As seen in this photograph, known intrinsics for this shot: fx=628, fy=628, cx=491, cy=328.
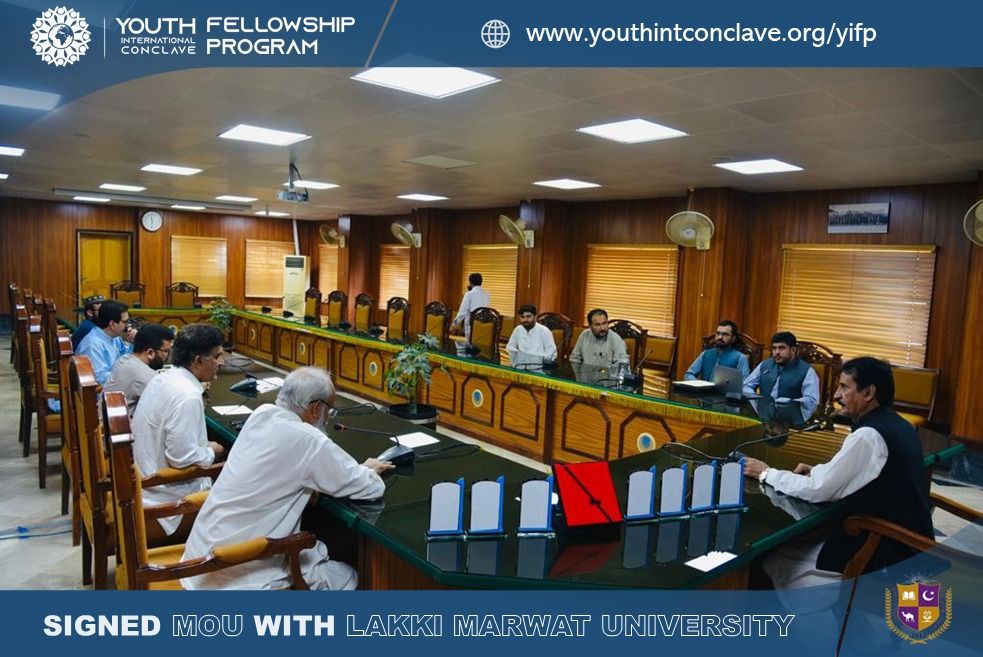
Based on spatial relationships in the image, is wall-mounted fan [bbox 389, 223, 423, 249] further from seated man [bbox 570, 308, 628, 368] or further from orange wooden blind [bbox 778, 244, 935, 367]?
orange wooden blind [bbox 778, 244, 935, 367]

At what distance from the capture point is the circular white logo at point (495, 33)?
2668 mm

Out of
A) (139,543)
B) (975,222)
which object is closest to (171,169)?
(139,543)

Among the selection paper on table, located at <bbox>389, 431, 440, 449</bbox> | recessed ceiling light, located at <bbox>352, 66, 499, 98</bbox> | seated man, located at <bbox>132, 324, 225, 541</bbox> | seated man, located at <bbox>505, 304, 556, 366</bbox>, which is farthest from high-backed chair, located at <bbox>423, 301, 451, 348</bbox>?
seated man, located at <bbox>132, 324, 225, 541</bbox>

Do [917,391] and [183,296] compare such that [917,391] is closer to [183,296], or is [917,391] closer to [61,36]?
[61,36]

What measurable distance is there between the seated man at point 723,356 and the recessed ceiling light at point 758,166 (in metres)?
1.50

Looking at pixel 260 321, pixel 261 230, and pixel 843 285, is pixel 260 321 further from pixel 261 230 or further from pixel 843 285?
pixel 843 285

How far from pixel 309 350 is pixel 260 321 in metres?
1.74

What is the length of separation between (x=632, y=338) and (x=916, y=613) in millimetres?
4023

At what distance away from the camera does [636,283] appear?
8.27 metres

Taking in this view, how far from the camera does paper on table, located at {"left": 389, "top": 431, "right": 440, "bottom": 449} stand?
2534 millimetres

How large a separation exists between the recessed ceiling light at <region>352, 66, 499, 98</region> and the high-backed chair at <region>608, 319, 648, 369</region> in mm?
2900

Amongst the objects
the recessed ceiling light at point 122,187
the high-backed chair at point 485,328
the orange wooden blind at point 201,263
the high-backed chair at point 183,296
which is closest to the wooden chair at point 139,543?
the high-backed chair at point 485,328

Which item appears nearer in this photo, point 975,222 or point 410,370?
point 975,222

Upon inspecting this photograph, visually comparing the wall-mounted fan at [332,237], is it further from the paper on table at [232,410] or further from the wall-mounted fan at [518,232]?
the paper on table at [232,410]
